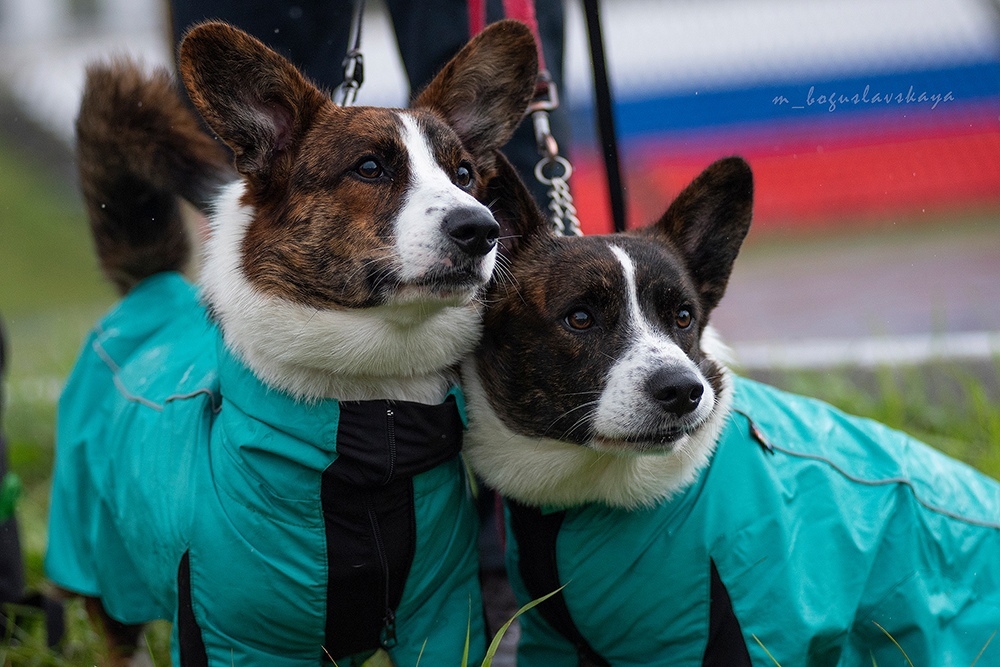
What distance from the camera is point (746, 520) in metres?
2.35

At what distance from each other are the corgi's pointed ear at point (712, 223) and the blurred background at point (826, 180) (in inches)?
29.3

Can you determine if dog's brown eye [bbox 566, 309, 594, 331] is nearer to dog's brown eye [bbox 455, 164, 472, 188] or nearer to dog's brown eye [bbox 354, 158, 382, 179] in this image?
dog's brown eye [bbox 455, 164, 472, 188]

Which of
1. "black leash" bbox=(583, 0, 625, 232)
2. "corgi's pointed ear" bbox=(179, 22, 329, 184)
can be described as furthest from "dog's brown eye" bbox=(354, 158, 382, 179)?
"black leash" bbox=(583, 0, 625, 232)

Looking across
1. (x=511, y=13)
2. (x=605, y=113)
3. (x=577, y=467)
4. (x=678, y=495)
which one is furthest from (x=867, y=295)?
(x=577, y=467)

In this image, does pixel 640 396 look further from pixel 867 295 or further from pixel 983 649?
pixel 867 295

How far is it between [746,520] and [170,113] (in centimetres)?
191

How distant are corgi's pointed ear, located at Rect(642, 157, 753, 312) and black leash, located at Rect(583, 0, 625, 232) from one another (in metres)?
0.39

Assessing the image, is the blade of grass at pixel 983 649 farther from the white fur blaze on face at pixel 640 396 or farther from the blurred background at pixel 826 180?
the blurred background at pixel 826 180

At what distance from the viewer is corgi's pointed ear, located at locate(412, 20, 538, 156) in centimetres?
250

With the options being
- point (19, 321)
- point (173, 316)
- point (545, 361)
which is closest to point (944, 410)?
point (545, 361)

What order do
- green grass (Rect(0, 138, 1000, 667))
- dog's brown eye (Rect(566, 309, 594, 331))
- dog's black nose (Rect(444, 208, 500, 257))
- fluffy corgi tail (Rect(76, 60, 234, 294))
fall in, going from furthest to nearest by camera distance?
green grass (Rect(0, 138, 1000, 667)), fluffy corgi tail (Rect(76, 60, 234, 294)), dog's brown eye (Rect(566, 309, 594, 331)), dog's black nose (Rect(444, 208, 500, 257))

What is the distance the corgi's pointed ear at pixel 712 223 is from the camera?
2.61 metres

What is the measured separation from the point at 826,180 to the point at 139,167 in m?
3.63

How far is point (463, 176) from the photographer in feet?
7.92
